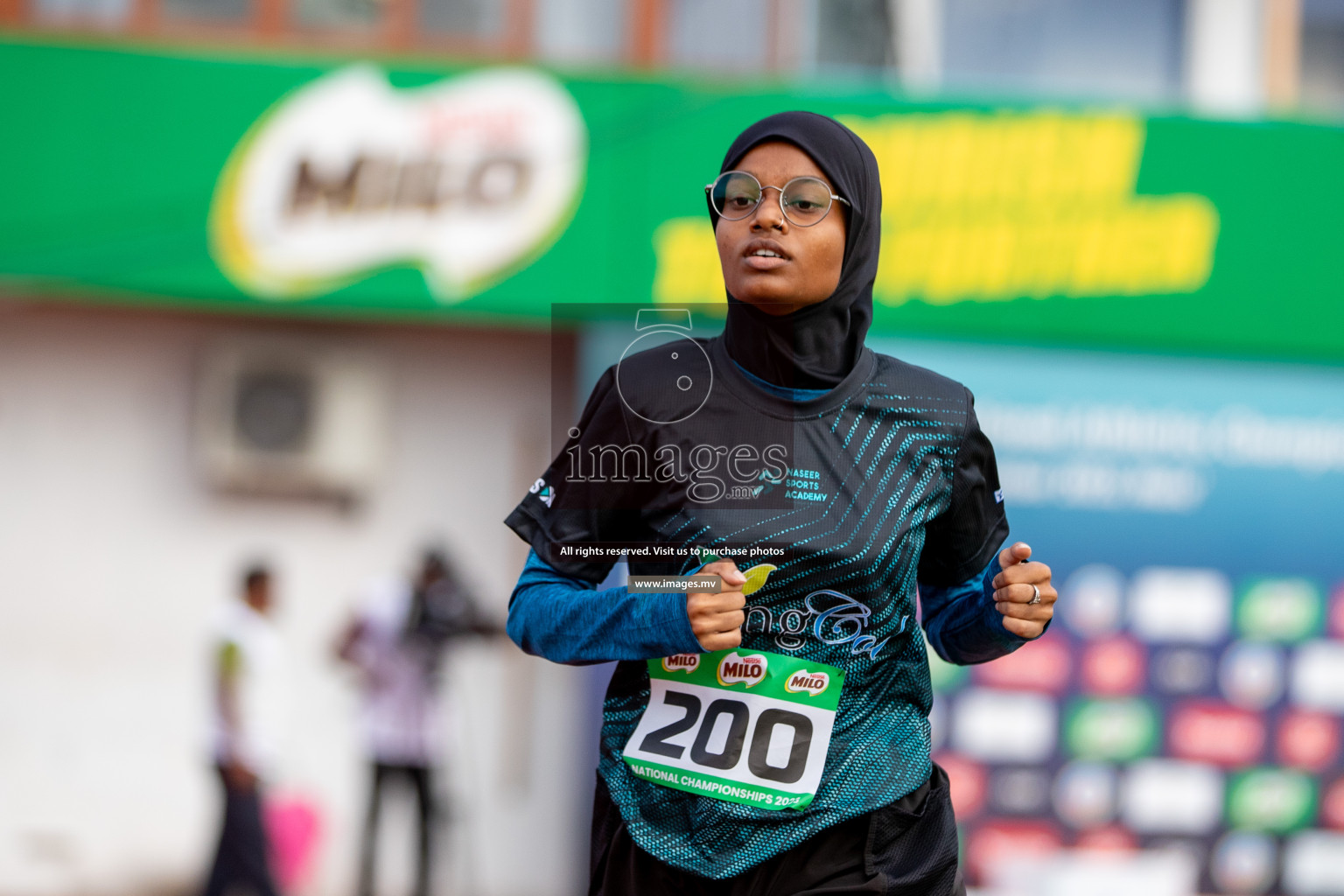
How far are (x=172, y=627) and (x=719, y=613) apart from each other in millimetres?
5798

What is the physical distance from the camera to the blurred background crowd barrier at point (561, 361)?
6246mm

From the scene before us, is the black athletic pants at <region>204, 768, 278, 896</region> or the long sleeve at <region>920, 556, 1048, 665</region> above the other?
the long sleeve at <region>920, 556, 1048, 665</region>

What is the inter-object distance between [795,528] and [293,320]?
17.7 ft

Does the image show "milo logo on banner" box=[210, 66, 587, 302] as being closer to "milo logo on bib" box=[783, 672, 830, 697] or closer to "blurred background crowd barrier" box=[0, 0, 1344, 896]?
"blurred background crowd barrier" box=[0, 0, 1344, 896]

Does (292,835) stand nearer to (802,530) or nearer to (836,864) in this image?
(836,864)

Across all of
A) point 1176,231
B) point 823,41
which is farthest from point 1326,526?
point 823,41

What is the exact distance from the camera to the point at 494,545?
6.86 metres

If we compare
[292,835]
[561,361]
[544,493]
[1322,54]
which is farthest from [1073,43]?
[544,493]

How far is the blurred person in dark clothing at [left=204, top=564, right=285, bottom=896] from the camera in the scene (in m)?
6.36

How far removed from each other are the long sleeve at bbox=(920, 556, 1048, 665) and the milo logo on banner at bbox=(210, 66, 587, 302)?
4.54 meters

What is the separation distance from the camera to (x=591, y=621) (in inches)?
71.0

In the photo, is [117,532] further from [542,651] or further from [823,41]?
[542,651]

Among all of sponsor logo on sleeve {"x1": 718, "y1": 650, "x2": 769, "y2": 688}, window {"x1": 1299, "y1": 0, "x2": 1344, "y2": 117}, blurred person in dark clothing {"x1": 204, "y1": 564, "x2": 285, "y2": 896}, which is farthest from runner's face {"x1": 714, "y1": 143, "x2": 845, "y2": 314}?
window {"x1": 1299, "y1": 0, "x2": 1344, "y2": 117}

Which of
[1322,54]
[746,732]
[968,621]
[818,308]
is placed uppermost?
→ [1322,54]
